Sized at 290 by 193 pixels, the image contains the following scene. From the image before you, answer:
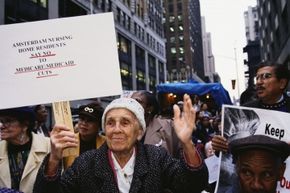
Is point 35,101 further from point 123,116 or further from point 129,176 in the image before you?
point 129,176

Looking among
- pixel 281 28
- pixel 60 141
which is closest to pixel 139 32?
pixel 281 28

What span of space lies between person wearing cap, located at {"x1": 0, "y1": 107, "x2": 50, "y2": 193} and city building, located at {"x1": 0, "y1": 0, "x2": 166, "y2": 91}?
73.1ft

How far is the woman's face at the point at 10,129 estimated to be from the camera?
329 cm

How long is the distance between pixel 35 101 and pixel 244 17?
15999 cm

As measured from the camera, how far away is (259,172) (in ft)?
7.76

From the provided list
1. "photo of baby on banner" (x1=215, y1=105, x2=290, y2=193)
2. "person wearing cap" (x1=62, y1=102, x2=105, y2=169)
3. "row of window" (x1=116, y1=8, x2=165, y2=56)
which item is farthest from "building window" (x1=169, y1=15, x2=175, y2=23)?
"photo of baby on banner" (x1=215, y1=105, x2=290, y2=193)

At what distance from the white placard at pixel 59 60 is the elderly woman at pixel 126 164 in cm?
29

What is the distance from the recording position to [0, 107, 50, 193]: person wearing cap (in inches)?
123

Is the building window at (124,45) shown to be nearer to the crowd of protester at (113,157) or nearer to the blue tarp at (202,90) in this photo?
the blue tarp at (202,90)

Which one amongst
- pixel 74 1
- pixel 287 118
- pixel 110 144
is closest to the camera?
pixel 110 144

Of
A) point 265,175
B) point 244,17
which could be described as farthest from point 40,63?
point 244,17

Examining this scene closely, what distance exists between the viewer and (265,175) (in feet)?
7.80

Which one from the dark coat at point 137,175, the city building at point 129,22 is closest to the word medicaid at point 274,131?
the dark coat at point 137,175

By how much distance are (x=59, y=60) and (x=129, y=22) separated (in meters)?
47.5
